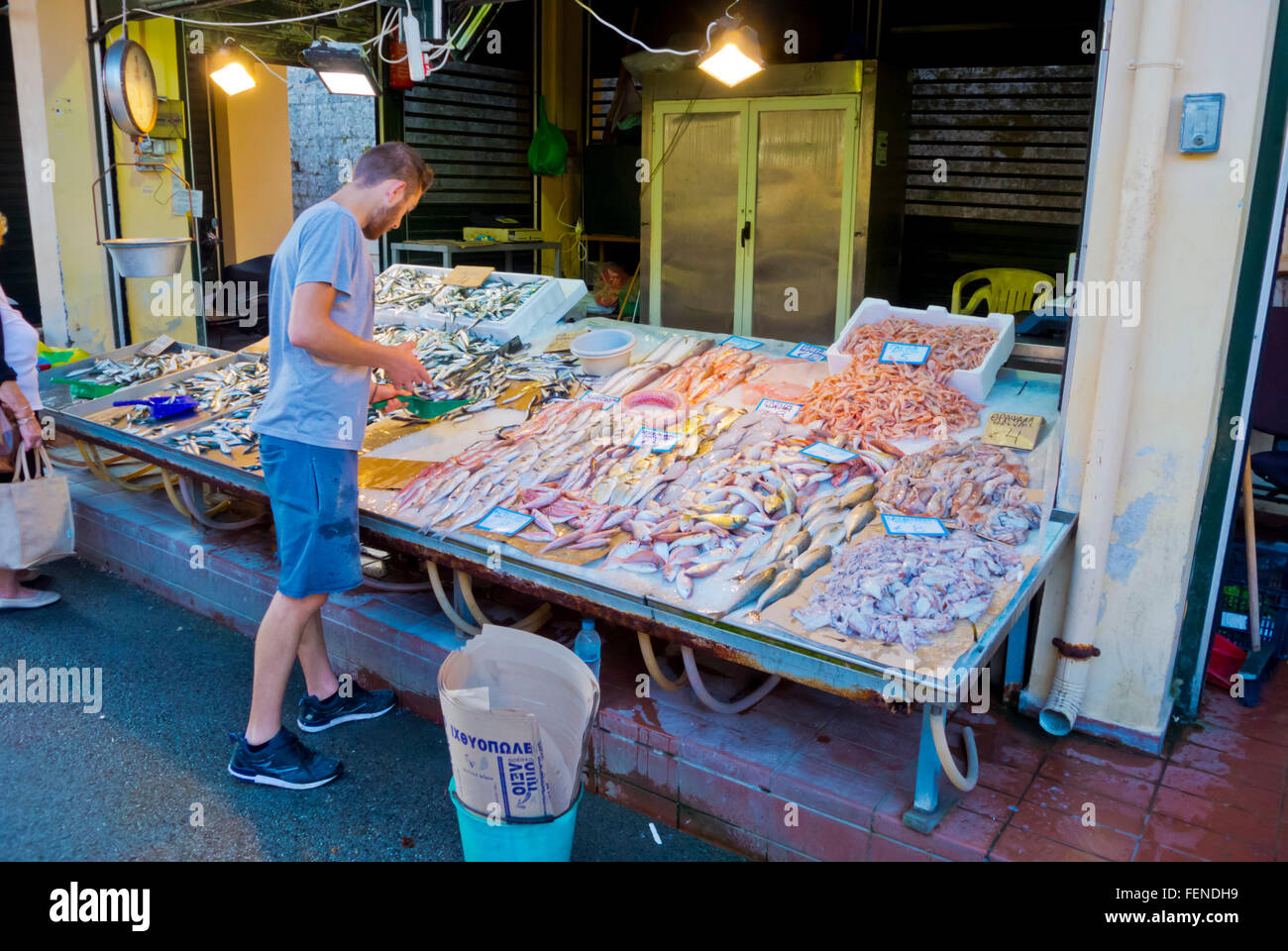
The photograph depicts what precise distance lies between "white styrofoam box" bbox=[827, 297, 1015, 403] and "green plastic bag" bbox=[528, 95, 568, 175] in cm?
645

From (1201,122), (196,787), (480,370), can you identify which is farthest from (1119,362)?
(196,787)

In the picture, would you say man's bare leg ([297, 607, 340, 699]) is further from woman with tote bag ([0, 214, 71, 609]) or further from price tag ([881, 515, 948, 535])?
price tag ([881, 515, 948, 535])

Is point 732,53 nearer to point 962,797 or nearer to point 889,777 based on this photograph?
point 889,777

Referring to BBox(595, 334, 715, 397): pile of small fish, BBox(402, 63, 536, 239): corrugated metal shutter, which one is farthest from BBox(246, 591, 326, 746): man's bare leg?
BBox(402, 63, 536, 239): corrugated metal shutter

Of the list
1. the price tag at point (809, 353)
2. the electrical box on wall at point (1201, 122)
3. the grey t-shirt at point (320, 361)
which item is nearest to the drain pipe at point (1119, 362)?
the electrical box on wall at point (1201, 122)

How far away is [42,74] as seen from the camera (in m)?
8.25

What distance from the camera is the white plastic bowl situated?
5418 millimetres

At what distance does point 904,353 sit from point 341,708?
3.09 metres

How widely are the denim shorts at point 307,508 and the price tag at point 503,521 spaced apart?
57cm

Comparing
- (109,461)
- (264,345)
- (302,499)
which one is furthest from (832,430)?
(109,461)

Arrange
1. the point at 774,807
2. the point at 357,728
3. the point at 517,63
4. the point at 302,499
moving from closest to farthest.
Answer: the point at 774,807 < the point at 302,499 < the point at 357,728 < the point at 517,63

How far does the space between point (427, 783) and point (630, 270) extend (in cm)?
804

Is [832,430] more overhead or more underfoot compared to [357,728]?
more overhead

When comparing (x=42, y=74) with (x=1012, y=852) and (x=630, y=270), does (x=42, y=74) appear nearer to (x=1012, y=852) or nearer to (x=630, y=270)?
(x=630, y=270)
